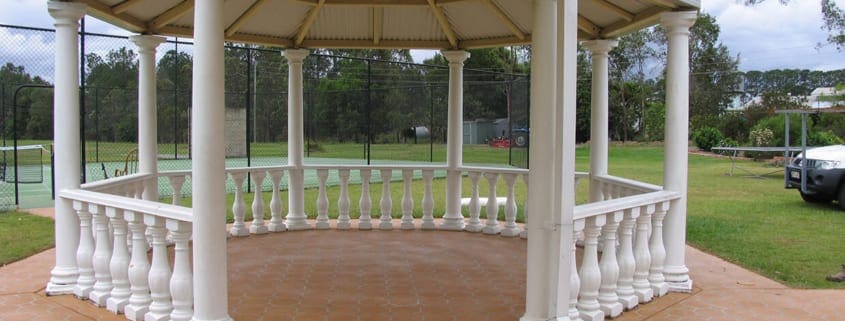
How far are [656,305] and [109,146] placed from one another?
58.0 ft

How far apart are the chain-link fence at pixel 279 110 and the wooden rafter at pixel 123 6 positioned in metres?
6.80

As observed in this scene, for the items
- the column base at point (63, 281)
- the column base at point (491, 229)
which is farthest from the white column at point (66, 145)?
the column base at point (491, 229)

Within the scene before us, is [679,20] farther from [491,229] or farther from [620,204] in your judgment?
[491,229]

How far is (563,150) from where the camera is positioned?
12.7ft

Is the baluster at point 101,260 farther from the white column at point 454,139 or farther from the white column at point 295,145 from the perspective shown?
the white column at point 454,139

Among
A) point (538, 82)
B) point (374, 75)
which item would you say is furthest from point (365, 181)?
point (374, 75)

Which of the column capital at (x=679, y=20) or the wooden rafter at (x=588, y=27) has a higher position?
the wooden rafter at (x=588, y=27)

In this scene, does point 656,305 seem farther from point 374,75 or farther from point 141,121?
point 374,75

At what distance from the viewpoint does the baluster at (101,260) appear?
4.80m

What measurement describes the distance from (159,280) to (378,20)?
433 centimetres

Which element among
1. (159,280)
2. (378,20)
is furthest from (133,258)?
(378,20)

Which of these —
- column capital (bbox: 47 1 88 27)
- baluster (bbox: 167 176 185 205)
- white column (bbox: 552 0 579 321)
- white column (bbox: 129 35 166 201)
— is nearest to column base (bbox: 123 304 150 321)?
column capital (bbox: 47 1 88 27)

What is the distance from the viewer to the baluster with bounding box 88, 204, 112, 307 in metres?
4.80

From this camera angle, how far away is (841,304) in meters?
5.00
